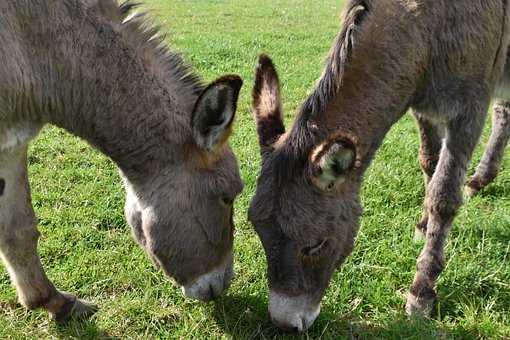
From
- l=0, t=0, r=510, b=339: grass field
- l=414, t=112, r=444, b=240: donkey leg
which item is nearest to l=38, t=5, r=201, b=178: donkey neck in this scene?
l=0, t=0, r=510, b=339: grass field

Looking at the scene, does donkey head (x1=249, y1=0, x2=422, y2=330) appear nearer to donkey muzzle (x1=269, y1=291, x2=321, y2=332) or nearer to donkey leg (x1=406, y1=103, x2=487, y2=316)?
donkey muzzle (x1=269, y1=291, x2=321, y2=332)

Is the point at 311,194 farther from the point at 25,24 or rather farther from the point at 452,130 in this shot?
the point at 25,24

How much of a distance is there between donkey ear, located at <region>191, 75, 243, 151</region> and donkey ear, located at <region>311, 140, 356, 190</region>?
1.69 ft

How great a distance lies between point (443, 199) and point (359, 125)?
3.04 feet

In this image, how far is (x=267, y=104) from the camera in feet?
11.5

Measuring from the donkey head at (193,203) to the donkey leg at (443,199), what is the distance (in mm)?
1380

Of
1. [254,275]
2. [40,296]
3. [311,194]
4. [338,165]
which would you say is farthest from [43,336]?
[338,165]

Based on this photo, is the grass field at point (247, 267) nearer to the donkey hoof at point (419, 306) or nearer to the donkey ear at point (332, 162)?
the donkey hoof at point (419, 306)

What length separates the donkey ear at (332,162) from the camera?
9.39 feet

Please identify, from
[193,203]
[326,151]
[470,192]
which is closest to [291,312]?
[193,203]

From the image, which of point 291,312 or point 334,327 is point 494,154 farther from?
point 291,312

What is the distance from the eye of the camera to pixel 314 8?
2020 centimetres

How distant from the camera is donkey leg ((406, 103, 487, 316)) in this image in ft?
11.9

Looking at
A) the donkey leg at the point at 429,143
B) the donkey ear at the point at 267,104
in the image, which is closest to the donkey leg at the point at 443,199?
the donkey leg at the point at 429,143
